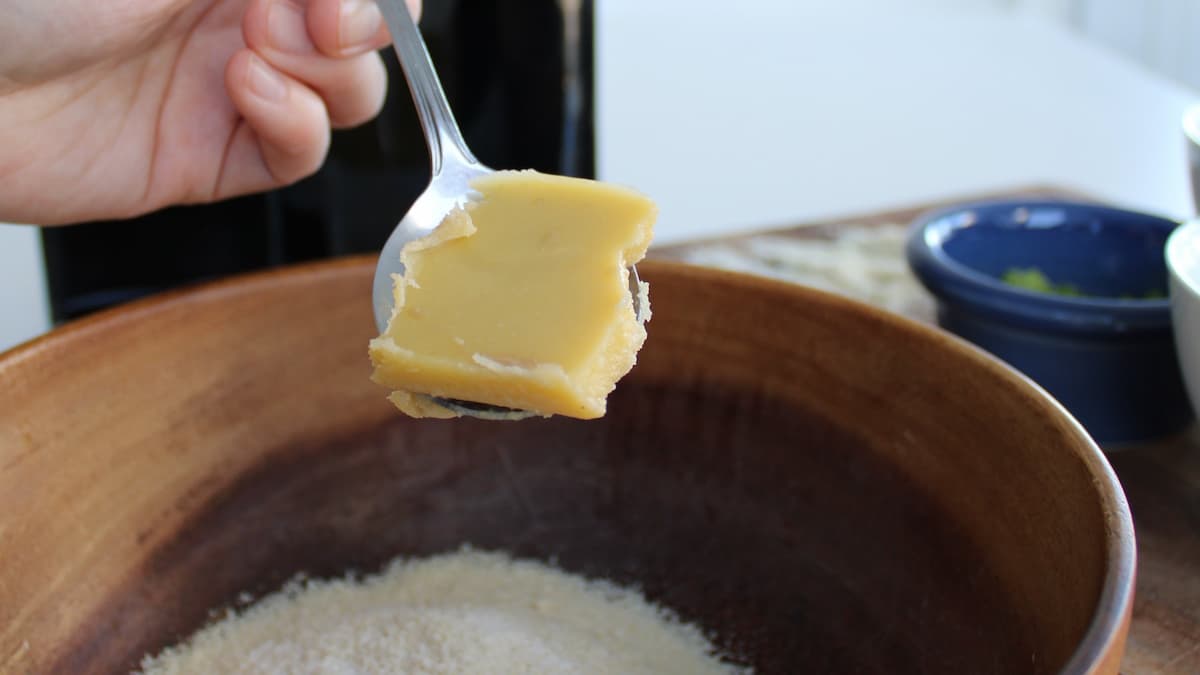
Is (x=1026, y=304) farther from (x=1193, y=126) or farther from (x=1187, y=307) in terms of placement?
(x=1193, y=126)

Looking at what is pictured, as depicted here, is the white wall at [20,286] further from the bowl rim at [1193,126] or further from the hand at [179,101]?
the bowl rim at [1193,126]

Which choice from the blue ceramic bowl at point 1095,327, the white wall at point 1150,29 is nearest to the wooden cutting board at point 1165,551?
the blue ceramic bowl at point 1095,327

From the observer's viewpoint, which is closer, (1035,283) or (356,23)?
(356,23)

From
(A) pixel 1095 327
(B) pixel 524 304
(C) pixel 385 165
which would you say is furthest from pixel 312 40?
(A) pixel 1095 327

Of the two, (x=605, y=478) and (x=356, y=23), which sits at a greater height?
(x=356, y=23)

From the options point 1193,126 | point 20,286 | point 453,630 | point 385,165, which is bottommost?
point 20,286

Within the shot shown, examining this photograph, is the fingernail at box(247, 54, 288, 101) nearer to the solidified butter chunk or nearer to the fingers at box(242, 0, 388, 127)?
the fingers at box(242, 0, 388, 127)

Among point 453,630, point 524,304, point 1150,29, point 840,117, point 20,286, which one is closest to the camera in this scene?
point 524,304
